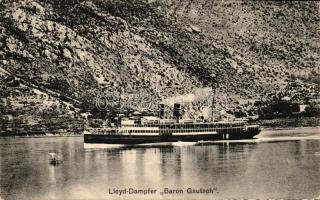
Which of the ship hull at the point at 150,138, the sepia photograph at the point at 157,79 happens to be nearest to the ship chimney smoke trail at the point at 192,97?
the sepia photograph at the point at 157,79

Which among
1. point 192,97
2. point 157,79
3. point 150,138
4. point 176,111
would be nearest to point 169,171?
point 176,111

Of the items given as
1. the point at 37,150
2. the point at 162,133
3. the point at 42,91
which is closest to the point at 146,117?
the point at 162,133

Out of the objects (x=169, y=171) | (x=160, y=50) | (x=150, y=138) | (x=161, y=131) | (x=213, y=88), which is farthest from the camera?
(x=160, y=50)

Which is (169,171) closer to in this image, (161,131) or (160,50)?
(161,131)

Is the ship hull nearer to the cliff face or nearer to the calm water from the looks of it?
the calm water

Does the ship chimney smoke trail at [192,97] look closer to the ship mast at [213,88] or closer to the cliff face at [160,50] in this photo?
the cliff face at [160,50]

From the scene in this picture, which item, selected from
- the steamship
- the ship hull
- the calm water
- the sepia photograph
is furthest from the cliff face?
the calm water
